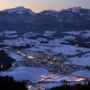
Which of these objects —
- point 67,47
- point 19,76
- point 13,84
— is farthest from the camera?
point 67,47

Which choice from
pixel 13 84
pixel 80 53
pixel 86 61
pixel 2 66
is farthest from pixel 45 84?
pixel 80 53

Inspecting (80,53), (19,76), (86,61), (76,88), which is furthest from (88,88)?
(80,53)

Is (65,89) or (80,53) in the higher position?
(65,89)

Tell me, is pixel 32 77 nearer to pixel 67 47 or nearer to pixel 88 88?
pixel 88 88

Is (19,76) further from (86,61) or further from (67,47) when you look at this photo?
(67,47)

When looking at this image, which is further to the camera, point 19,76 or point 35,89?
point 19,76

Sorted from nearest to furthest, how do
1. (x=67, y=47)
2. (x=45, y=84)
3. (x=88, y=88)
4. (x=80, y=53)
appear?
(x=88, y=88)
(x=45, y=84)
(x=80, y=53)
(x=67, y=47)

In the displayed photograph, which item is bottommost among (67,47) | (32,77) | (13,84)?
(67,47)

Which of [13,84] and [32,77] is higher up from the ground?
[13,84]

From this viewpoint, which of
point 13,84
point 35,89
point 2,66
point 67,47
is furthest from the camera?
point 67,47
